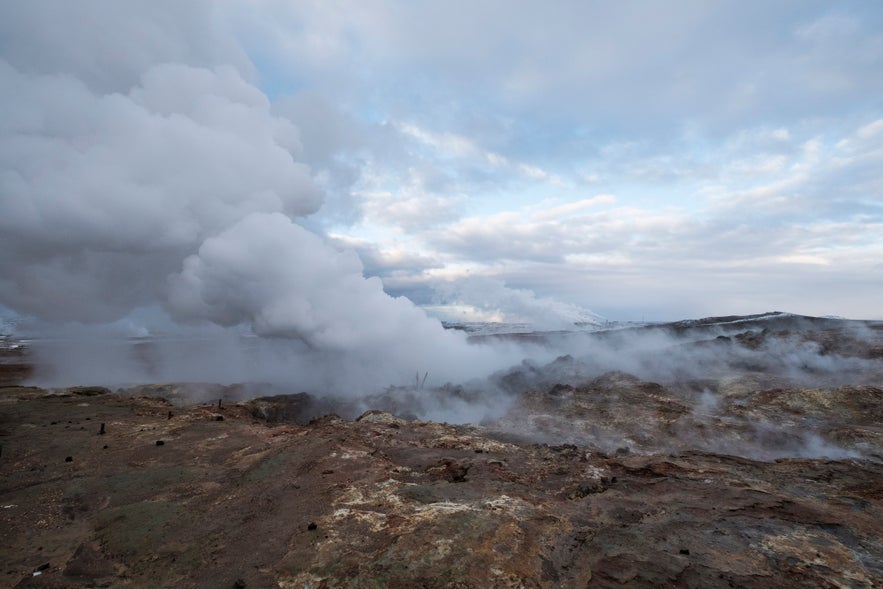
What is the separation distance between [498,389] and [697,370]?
1949 centimetres

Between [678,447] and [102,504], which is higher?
[102,504]

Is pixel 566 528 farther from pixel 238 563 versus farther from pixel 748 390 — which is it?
pixel 748 390

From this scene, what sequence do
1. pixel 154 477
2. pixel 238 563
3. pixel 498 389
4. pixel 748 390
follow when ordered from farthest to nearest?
pixel 498 389 < pixel 748 390 < pixel 154 477 < pixel 238 563

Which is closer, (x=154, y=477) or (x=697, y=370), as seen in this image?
(x=154, y=477)

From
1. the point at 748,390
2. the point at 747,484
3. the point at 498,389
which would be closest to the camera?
the point at 747,484

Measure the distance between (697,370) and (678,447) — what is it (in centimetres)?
2094

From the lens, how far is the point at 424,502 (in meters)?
9.75

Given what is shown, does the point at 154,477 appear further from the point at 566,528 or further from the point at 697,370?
the point at 697,370

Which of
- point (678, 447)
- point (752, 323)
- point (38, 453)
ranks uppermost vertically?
point (752, 323)

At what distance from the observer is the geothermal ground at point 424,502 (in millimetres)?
7066

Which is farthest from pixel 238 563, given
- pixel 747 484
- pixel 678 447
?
pixel 678 447

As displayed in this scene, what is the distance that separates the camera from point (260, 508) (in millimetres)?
9992

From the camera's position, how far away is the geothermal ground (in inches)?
278

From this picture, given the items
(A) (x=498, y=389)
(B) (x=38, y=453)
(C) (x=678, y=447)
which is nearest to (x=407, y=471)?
(B) (x=38, y=453)
